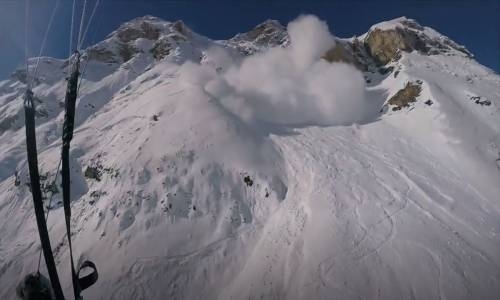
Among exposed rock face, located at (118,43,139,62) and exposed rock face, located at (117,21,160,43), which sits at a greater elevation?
exposed rock face, located at (117,21,160,43)

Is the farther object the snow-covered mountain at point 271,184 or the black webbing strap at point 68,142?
the snow-covered mountain at point 271,184

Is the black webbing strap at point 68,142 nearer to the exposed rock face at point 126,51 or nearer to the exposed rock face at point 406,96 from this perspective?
the exposed rock face at point 406,96

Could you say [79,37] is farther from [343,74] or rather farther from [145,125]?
[343,74]

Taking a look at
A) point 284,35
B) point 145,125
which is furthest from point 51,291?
point 284,35

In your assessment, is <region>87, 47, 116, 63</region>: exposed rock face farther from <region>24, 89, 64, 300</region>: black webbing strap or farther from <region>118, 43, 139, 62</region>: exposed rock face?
<region>24, 89, 64, 300</region>: black webbing strap

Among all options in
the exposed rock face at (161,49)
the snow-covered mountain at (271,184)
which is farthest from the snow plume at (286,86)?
the exposed rock face at (161,49)

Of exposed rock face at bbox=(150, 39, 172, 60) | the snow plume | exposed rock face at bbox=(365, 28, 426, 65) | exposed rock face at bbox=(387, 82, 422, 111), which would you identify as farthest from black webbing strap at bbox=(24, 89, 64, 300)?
exposed rock face at bbox=(365, 28, 426, 65)

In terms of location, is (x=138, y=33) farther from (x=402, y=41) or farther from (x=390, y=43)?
(x=402, y=41)
